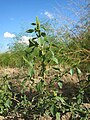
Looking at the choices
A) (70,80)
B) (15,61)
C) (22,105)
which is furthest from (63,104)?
(15,61)

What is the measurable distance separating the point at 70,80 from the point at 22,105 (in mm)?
982

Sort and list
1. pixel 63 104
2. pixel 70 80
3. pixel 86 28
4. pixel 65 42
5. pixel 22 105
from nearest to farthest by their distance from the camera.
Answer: pixel 63 104 < pixel 22 105 < pixel 70 80 < pixel 86 28 < pixel 65 42

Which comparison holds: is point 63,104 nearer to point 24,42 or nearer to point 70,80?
point 70,80

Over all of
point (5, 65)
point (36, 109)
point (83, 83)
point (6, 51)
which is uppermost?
point (6, 51)

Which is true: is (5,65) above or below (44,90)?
above

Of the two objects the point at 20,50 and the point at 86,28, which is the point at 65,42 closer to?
the point at 86,28

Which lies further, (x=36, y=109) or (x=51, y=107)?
(x=36, y=109)

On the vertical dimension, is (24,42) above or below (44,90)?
above

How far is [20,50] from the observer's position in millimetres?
5699

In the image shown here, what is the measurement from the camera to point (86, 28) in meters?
4.11

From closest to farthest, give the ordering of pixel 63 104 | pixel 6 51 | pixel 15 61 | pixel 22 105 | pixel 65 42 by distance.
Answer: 1. pixel 63 104
2. pixel 22 105
3. pixel 65 42
4. pixel 15 61
5. pixel 6 51

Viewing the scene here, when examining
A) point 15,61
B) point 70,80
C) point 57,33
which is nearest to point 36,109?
point 70,80

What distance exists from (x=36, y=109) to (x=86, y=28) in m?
1.69

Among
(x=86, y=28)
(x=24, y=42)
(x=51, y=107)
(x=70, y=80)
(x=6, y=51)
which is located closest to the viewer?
(x=51, y=107)
